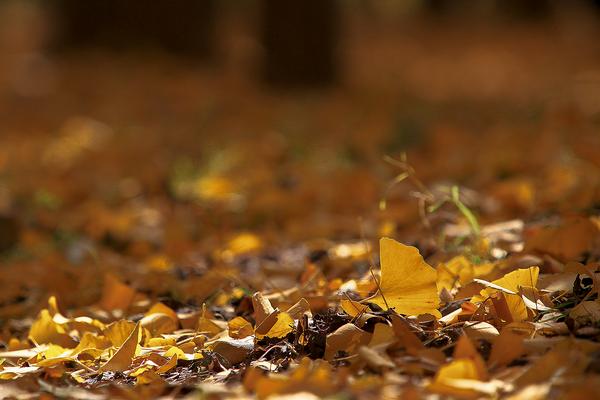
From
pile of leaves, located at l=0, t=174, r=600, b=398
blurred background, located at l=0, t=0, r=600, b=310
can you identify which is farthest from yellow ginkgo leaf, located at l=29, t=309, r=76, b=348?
blurred background, located at l=0, t=0, r=600, b=310

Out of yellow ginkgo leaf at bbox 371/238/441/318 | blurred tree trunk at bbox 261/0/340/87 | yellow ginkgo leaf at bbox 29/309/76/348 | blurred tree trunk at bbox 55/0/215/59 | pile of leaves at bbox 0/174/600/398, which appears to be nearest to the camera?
pile of leaves at bbox 0/174/600/398

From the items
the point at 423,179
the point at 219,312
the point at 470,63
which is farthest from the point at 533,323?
the point at 470,63

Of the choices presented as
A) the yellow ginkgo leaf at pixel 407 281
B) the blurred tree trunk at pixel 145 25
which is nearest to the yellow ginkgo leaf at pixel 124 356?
the yellow ginkgo leaf at pixel 407 281

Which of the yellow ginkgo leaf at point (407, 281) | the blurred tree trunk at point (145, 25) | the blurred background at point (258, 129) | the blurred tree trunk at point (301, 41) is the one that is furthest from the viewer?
the blurred tree trunk at point (145, 25)

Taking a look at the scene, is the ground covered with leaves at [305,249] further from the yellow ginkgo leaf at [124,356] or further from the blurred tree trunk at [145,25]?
the blurred tree trunk at [145,25]

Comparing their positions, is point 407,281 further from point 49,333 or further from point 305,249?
point 305,249

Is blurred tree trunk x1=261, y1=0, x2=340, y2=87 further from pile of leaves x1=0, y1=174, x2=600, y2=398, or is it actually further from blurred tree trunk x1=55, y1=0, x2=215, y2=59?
pile of leaves x1=0, y1=174, x2=600, y2=398
